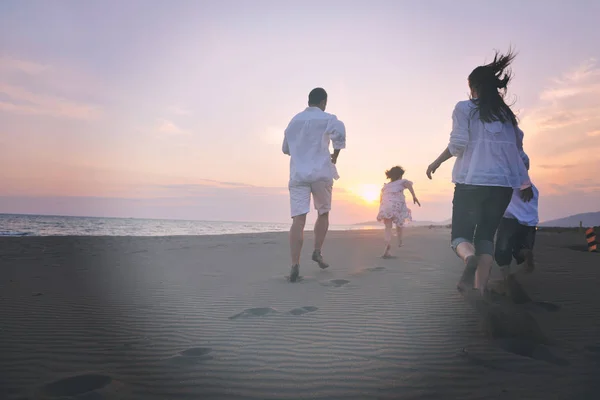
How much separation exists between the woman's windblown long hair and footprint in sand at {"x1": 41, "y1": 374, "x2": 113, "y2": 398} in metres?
3.19

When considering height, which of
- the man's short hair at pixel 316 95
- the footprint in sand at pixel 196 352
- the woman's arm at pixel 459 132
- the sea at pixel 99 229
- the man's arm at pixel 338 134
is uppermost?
the man's short hair at pixel 316 95

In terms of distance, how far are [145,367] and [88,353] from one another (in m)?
0.47

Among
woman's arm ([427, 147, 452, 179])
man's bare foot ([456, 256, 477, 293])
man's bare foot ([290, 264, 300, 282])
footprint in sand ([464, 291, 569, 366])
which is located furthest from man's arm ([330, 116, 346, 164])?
footprint in sand ([464, 291, 569, 366])

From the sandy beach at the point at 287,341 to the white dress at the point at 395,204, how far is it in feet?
10.8

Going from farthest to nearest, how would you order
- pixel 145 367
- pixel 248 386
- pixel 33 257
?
pixel 33 257 → pixel 145 367 → pixel 248 386

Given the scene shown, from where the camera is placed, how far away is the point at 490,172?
2977 mm

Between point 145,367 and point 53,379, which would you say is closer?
point 53,379

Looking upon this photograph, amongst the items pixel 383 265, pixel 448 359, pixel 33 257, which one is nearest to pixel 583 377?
pixel 448 359

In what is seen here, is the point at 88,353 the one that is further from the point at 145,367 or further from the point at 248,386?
the point at 248,386

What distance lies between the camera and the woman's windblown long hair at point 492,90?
3.07 metres

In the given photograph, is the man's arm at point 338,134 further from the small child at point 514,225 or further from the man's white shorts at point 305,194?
the small child at point 514,225

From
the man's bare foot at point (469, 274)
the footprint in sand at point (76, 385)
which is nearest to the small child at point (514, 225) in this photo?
the man's bare foot at point (469, 274)

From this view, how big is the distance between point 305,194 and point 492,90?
230 cm

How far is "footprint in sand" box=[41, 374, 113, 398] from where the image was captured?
1.70m
